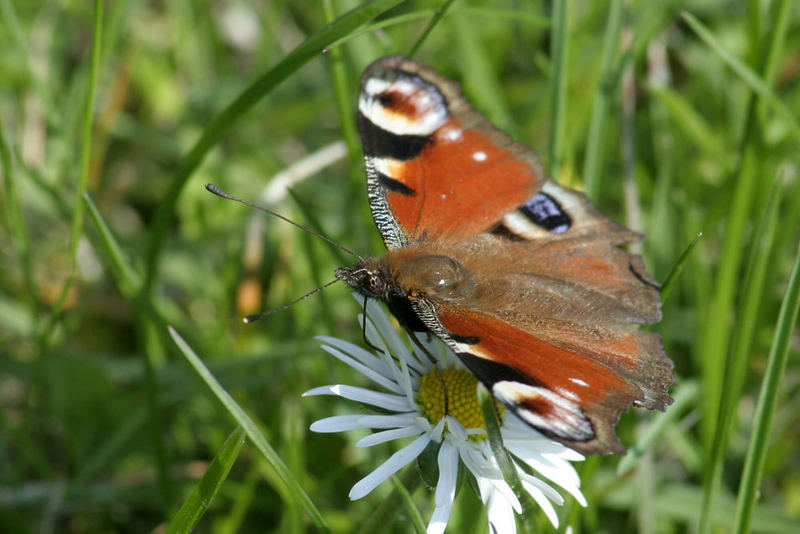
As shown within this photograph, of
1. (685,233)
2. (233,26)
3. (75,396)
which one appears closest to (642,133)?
(685,233)

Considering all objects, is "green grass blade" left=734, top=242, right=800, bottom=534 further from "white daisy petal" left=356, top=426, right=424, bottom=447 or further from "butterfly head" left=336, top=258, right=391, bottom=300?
"butterfly head" left=336, top=258, right=391, bottom=300

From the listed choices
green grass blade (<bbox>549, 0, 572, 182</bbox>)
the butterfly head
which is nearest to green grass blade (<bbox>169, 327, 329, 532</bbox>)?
the butterfly head

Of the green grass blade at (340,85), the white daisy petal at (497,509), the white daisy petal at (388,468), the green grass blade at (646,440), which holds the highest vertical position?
the green grass blade at (340,85)

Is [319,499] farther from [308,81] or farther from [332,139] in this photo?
[308,81]

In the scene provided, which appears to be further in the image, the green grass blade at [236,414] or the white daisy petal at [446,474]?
the white daisy petal at [446,474]

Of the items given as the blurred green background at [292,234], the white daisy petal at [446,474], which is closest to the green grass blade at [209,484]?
the blurred green background at [292,234]

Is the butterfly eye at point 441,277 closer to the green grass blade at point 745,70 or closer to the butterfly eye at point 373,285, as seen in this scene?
the butterfly eye at point 373,285
